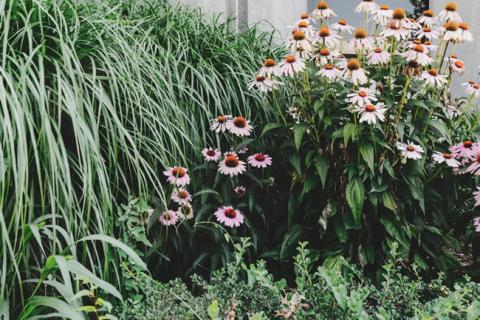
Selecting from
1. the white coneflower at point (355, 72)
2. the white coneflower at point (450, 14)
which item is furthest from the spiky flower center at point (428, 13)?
the white coneflower at point (355, 72)

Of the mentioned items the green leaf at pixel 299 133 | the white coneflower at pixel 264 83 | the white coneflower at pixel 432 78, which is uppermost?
the white coneflower at pixel 432 78

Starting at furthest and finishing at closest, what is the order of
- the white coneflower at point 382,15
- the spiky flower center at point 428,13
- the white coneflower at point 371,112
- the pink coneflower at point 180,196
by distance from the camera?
1. the spiky flower center at point 428,13
2. the white coneflower at point 382,15
3. the pink coneflower at point 180,196
4. the white coneflower at point 371,112

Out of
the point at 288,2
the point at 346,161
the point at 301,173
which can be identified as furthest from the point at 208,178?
the point at 288,2

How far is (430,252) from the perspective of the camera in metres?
2.30

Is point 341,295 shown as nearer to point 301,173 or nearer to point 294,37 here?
A: point 301,173

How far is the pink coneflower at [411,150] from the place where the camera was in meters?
2.13

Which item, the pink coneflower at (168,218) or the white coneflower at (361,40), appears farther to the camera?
the white coneflower at (361,40)

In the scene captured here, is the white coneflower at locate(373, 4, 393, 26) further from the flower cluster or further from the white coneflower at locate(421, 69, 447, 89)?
the flower cluster

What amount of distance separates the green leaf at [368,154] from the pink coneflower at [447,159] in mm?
265

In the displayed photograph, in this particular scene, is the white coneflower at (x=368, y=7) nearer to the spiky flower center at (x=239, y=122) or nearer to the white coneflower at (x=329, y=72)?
the white coneflower at (x=329, y=72)

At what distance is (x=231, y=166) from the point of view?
230 cm

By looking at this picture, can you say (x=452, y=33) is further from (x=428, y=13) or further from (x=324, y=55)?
(x=324, y=55)

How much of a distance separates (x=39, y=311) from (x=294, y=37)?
1225 mm

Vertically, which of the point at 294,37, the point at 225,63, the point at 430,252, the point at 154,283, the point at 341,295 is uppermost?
the point at 294,37
